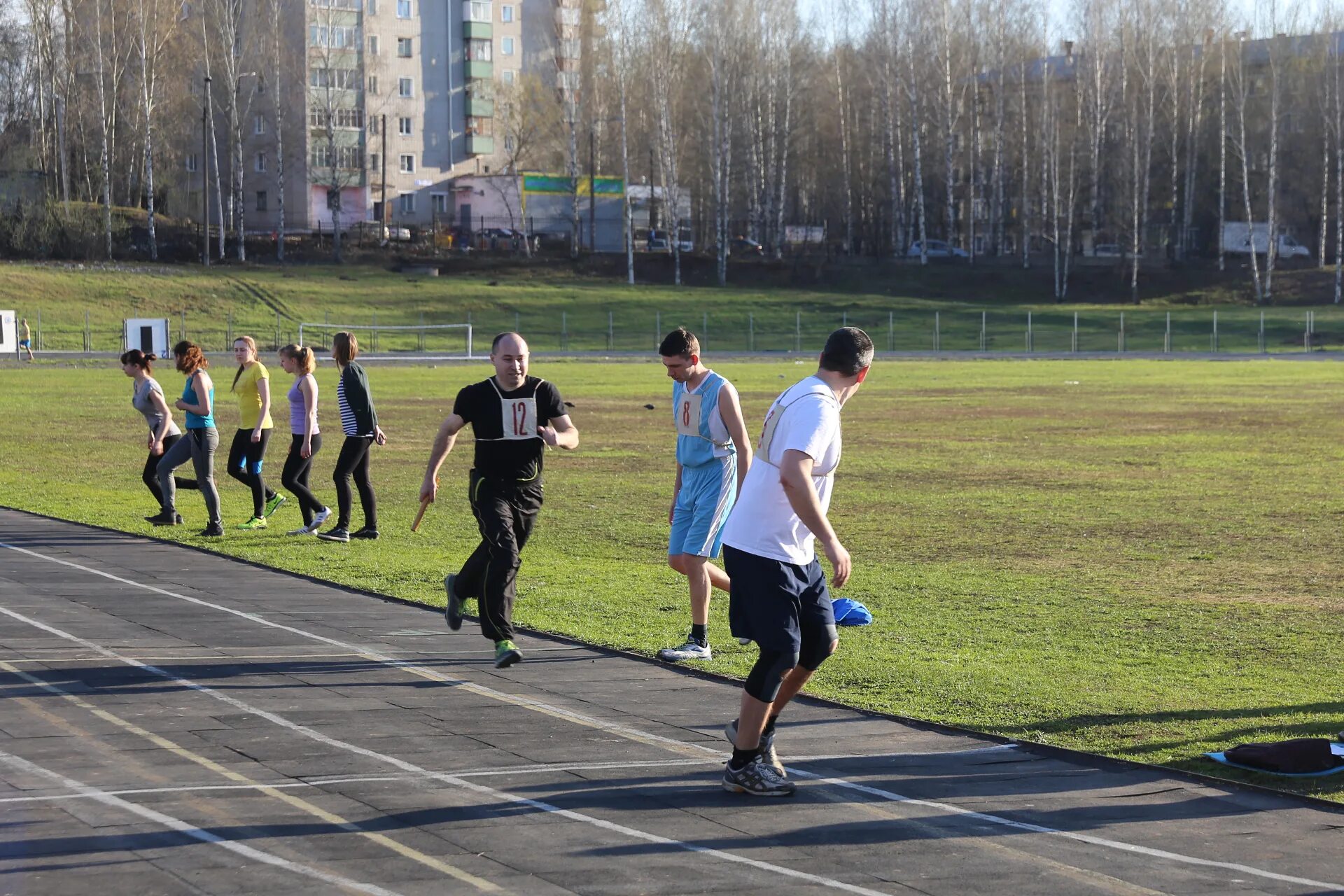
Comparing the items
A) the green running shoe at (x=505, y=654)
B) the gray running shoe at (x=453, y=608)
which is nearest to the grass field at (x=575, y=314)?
the gray running shoe at (x=453, y=608)

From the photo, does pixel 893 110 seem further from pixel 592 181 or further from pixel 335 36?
pixel 335 36

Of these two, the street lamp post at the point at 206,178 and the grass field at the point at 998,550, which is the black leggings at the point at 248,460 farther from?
the street lamp post at the point at 206,178

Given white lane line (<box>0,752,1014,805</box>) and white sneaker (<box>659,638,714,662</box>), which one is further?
white sneaker (<box>659,638,714,662</box>)

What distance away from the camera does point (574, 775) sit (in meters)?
6.67

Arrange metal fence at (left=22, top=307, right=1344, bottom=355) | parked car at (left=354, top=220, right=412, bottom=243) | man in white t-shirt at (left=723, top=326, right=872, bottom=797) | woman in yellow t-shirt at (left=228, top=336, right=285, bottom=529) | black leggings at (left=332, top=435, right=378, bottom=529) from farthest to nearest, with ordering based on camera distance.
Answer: parked car at (left=354, top=220, right=412, bottom=243) → metal fence at (left=22, top=307, right=1344, bottom=355) → woman in yellow t-shirt at (left=228, top=336, right=285, bottom=529) → black leggings at (left=332, top=435, right=378, bottom=529) → man in white t-shirt at (left=723, top=326, right=872, bottom=797)

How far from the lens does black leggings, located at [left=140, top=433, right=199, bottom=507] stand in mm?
15367

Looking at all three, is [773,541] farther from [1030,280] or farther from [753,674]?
[1030,280]

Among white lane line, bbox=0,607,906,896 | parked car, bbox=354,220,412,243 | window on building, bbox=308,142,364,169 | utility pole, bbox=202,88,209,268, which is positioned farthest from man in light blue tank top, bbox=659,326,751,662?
window on building, bbox=308,142,364,169

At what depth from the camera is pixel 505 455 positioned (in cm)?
889

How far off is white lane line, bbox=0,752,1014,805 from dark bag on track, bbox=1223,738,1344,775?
1.01m

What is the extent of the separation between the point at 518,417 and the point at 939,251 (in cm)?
8023

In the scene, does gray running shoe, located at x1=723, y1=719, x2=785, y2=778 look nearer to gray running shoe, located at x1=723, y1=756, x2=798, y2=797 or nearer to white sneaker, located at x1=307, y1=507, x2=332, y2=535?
gray running shoe, located at x1=723, y1=756, x2=798, y2=797

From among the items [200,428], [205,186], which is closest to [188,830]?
[200,428]

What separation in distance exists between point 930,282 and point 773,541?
75.0 metres
